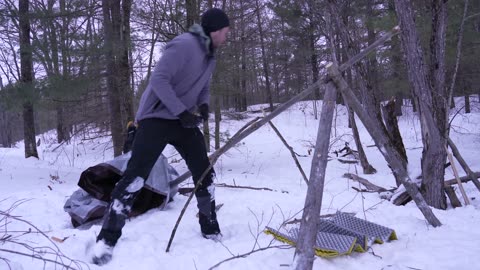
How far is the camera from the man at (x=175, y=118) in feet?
9.23

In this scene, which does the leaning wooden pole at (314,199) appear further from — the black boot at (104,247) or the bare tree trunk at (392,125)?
the bare tree trunk at (392,125)

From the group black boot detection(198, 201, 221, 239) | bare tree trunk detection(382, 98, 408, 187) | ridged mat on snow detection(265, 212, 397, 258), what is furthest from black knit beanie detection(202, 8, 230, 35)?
bare tree trunk detection(382, 98, 408, 187)

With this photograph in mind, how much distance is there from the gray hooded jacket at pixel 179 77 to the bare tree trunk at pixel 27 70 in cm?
598

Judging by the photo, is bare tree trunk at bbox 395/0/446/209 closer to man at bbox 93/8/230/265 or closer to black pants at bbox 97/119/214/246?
man at bbox 93/8/230/265

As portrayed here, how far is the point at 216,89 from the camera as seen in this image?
30.2 feet

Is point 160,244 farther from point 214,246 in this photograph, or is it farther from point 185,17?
point 185,17

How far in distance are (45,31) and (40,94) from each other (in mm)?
1373

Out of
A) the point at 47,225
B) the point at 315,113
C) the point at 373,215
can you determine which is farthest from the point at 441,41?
the point at 315,113

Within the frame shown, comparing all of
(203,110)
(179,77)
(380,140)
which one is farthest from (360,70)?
(179,77)

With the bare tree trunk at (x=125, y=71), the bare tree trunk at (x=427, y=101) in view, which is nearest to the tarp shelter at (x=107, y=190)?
the bare tree trunk at (x=427, y=101)

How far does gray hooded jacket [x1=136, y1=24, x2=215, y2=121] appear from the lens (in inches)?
110

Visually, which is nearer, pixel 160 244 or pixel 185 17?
pixel 160 244

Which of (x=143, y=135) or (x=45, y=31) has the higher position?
(x=45, y=31)

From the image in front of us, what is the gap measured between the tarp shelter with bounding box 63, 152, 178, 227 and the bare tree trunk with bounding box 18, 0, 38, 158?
4719 millimetres
